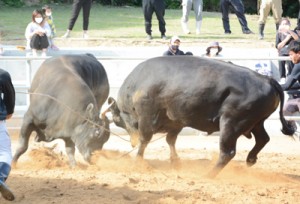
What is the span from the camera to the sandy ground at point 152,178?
28.3 ft

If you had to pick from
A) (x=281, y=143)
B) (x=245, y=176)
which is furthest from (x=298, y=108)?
(x=245, y=176)

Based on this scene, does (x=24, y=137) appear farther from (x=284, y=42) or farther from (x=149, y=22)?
(x=149, y=22)

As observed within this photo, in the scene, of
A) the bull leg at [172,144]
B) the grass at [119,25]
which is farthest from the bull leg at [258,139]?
the grass at [119,25]

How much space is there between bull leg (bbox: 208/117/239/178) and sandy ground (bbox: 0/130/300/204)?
156mm

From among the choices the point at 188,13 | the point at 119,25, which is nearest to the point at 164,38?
the point at 188,13

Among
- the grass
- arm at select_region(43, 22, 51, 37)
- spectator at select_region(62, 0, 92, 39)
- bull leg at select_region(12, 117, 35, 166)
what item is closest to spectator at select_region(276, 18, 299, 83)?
the grass

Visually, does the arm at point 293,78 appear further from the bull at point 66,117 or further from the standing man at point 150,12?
the standing man at point 150,12

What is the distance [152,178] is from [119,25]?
1396cm

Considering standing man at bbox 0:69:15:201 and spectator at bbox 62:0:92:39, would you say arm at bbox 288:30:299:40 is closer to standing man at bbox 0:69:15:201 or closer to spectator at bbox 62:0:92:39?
spectator at bbox 62:0:92:39

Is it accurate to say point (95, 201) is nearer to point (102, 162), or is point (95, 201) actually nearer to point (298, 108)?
point (102, 162)

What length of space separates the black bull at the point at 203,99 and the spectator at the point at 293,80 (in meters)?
1.18

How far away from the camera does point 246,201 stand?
28.4 ft

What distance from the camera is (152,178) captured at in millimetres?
9664

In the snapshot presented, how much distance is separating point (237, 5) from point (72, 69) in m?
10.1
